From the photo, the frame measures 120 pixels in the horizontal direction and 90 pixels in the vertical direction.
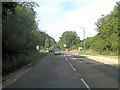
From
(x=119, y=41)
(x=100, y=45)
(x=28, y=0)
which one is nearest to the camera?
(x=28, y=0)

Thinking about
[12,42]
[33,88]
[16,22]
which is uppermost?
[16,22]

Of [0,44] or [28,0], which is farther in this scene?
[28,0]

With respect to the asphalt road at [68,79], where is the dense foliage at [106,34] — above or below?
above

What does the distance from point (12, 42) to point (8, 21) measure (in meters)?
1.85

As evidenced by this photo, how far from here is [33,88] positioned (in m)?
7.10

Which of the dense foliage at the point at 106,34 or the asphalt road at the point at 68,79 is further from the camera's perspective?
the dense foliage at the point at 106,34

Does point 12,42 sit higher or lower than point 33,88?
higher

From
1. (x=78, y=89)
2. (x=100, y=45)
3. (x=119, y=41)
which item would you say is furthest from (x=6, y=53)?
(x=100, y=45)

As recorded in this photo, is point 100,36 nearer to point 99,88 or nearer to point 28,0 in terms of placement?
point 28,0

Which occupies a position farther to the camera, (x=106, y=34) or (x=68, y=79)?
(x=106, y=34)

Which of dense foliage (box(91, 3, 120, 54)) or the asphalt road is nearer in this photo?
the asphalt road

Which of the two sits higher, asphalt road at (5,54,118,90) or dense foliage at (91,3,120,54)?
dense foliage at (91,3,120,54)

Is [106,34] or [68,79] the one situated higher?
[106,34]

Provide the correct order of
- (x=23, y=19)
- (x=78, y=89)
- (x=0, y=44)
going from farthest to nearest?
(x=23, y=19) < (x=0, y=44) < (x=78, y=89)
